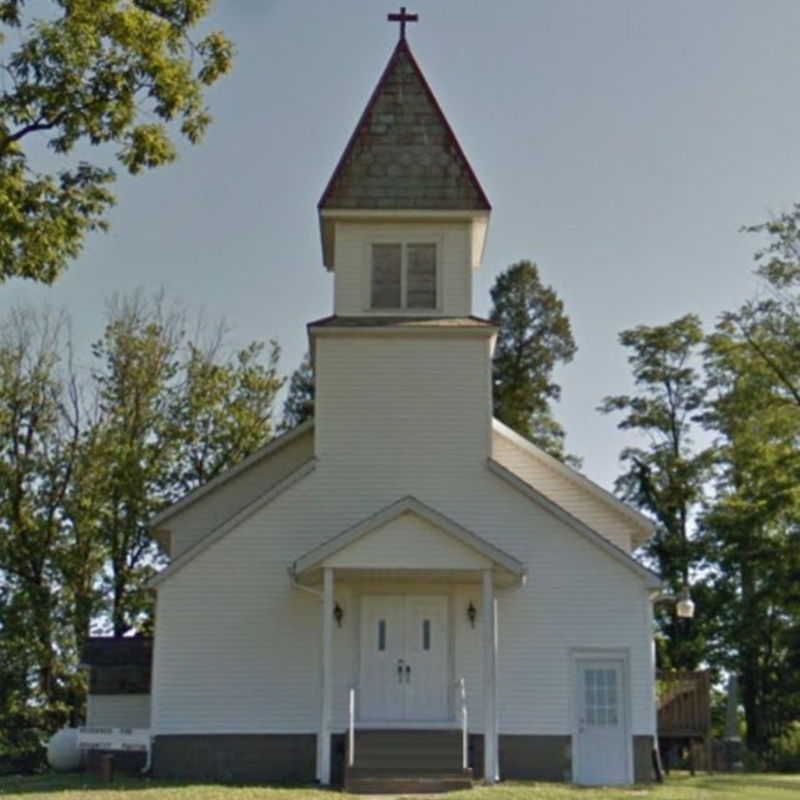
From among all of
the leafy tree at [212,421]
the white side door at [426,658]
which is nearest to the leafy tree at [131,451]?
the leafy tree at [212,421]

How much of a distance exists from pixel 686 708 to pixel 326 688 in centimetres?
891

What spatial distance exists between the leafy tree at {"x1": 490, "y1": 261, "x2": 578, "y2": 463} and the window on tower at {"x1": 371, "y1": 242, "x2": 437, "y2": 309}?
807 inches

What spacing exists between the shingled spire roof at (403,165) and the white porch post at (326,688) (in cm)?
673

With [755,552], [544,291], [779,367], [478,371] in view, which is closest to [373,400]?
[478,371]

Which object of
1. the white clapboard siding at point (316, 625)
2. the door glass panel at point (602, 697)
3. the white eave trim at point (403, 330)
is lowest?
the door glass panel at point (602, 697)

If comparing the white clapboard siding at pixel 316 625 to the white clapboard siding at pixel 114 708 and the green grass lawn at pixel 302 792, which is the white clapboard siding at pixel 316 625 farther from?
the white clapboard siding at pixel 114 708

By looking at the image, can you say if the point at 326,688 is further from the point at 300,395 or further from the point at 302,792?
the point at 300,395

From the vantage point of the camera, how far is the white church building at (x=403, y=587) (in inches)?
786

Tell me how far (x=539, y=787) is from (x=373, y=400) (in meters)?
6.86

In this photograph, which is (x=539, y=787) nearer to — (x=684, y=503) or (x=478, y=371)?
(x=478, y=371)

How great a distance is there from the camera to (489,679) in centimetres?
1981

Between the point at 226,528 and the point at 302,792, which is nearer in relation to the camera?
the point at 302,792

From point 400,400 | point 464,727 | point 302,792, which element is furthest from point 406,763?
point 400,400

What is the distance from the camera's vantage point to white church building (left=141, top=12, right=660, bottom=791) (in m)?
20.0
